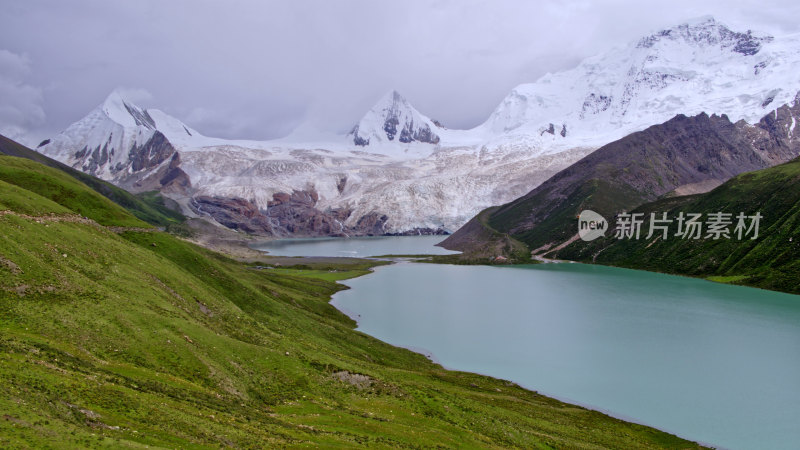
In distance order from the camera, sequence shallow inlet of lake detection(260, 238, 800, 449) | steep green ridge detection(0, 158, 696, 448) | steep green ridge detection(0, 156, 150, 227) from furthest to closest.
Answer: steep green ridge detection(0, 156, 150, 227)
shallow inlet of lake detection(260, 238, 800, 449)
steep green ridge detection(0, 158, 696, 448)

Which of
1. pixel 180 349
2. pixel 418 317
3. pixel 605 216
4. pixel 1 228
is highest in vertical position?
pixel 605 216

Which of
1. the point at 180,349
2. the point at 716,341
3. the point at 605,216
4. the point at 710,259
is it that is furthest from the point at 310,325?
the point at 605,216

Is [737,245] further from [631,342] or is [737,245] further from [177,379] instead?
[177,379]

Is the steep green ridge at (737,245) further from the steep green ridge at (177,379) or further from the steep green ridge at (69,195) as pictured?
the steep green ridge at (69,195)

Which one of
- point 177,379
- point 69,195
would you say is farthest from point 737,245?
point 69,195

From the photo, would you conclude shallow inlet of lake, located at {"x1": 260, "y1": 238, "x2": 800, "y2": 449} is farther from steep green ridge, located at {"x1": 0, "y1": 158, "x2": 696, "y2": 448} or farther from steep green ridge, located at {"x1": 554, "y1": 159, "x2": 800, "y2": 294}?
steep green ridge, located at {"x1": 554, "y1": 159, "x2": 800, "y2": 294}

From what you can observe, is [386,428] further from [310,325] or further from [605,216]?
[605,216]

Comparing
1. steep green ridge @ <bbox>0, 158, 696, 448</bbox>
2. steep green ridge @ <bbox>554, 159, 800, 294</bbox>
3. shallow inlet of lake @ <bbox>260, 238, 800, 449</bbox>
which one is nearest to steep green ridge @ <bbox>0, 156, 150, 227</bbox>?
steep green ridge @ <bbox>0, 158, 696, 448</bbox>
